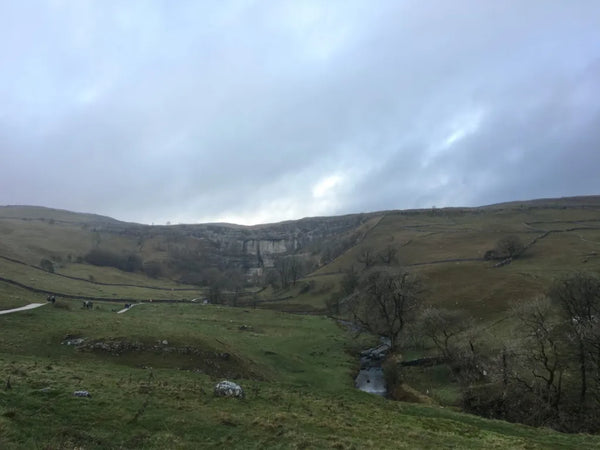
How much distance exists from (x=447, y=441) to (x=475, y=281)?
70581 mm

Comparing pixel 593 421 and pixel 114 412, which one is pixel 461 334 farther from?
pixel 114 412

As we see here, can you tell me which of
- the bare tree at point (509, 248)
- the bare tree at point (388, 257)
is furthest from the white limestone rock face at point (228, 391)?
the bare tree at point (509, 248)

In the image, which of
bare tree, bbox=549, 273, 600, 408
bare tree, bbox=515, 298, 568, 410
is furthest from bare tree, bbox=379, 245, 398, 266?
bare tree, bbox=515, 298, 568, 410

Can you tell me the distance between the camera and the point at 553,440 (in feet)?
75.6

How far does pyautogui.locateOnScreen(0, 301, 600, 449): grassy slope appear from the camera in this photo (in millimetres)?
17125

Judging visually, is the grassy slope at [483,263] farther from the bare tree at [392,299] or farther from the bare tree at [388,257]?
the bare tree at [392,299]

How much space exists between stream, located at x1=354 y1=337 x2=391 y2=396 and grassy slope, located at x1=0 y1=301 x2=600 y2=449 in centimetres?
388

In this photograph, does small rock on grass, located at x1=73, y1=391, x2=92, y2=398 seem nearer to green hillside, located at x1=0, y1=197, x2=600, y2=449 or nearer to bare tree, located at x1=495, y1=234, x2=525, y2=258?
green hillside, located at x1=0, y1=197, x2=600, y2=449

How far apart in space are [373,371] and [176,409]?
37793mm

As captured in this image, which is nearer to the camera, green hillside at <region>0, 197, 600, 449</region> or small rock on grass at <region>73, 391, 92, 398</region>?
green hillside at <region>0, 197, 600, 449</region>

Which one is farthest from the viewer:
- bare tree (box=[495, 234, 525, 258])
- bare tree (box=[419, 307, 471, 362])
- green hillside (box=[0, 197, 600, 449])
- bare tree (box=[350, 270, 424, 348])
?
bare tree (box=[495, 234, 525, 258])


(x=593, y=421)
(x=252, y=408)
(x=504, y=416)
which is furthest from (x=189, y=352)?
(x=593, y=421)

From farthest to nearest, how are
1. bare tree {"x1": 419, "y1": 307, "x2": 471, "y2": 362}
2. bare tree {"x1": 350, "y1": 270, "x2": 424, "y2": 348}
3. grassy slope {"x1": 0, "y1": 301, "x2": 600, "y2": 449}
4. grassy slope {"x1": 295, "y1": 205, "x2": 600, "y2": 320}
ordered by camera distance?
grassy slope {"x1": 295, "y1": 205, "x2": 600, "y2": 320} < bare tree {"x1": 350, "y1": 270, "x2": 424, "y2": 348} < bare tree {"x1": 419, "y1": 307, "x2": 471, "y2": 362} < grassy slope {"x1": 0, "y1": 301, "x2": 600, "y2": 449}

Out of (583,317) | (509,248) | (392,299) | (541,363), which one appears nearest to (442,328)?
(541,363)
